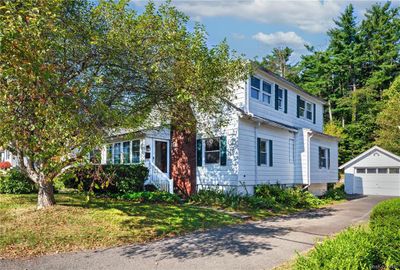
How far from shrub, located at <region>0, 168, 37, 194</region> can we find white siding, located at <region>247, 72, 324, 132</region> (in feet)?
34.7

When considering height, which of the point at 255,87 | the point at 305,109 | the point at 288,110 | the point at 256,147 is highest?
the point at 255,87

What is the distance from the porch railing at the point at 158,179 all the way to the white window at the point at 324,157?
1051 centimetres

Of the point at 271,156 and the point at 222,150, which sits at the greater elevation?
A: the point at 222,150

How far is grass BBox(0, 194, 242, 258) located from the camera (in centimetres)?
802

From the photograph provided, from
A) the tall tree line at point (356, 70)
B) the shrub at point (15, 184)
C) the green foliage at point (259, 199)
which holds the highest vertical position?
the tall tree line at point (356, 70)

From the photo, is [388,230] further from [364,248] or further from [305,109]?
[305,109]

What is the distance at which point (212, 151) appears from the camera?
17578 millimetres

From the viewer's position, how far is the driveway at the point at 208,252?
690cm

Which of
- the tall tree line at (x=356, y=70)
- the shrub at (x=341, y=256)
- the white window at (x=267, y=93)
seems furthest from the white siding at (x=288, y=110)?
the tall tree line at (x=356, y=70)

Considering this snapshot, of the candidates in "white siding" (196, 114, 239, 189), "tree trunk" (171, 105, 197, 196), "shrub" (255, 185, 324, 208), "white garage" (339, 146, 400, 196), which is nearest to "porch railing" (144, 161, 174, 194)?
"tree trunk" (171, 105, 197, 196)

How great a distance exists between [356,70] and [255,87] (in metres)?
29.7

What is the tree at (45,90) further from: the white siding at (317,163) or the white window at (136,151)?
the white siding at (317,163)

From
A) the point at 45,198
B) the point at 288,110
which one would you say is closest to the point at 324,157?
the point at 288,110

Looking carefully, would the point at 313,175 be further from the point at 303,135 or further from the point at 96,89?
the point at 96,89
